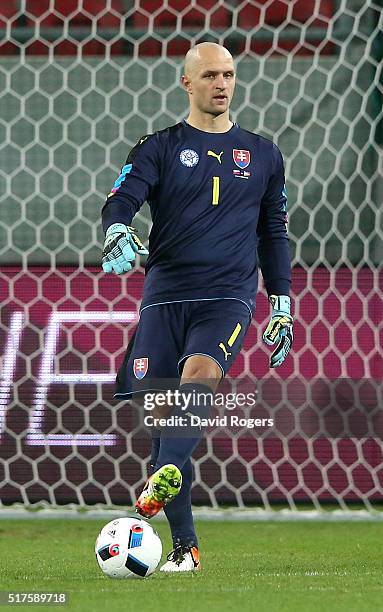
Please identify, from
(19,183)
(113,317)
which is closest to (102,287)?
(113,317)

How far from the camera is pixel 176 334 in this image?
4887 mm

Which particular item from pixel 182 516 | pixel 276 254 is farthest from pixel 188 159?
pixel 182 516

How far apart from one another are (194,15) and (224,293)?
2.64 m

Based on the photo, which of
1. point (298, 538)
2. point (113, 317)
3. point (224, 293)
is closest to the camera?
point (224, 293)

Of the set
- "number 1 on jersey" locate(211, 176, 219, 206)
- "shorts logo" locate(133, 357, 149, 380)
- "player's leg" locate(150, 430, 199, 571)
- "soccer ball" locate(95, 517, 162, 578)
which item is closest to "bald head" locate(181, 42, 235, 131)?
"number 1 on jersey" locate(211, 176, 219, 206)

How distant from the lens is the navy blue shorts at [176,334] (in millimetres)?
4773

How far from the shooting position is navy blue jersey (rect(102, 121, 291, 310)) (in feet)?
16.0

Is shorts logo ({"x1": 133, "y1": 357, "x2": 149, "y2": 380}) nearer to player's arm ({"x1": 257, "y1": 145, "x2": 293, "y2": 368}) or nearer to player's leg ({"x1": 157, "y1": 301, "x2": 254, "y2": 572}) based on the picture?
player's leg ({"x1": 157, "y1": 301, "x2": 254, "y2": 572})

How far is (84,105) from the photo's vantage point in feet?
23.1

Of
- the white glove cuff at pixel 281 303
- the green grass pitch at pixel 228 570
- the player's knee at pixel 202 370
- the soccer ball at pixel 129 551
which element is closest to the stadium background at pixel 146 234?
the green grass pitch at pixel 228 570

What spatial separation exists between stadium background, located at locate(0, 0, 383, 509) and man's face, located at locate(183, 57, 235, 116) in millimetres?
2107

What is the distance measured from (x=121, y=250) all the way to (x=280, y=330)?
822mm

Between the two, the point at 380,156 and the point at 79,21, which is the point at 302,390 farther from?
the point at 79,21

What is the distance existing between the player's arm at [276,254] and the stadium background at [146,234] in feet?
5.83
